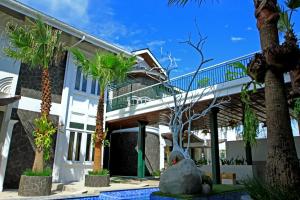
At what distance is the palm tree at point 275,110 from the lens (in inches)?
185

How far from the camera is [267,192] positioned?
4.57 metres

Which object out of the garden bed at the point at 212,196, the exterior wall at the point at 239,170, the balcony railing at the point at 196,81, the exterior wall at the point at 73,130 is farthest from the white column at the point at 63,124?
the exterior wall at the point at 239,170

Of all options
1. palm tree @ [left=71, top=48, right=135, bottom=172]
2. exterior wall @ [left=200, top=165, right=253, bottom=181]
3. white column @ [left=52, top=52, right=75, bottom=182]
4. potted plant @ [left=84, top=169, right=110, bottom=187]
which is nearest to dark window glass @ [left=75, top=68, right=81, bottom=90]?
white column @ [left=52, top=52, right=75, bottom=182]

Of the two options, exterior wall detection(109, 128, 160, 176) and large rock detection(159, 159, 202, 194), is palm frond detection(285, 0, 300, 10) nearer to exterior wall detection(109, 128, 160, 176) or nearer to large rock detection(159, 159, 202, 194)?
large rock detection(159, 159, 202, 194)

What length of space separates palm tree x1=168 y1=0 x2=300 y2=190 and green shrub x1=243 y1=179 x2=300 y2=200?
162mm

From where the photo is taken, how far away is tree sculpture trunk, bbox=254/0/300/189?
470cm

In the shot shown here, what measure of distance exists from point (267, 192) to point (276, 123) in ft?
4.35

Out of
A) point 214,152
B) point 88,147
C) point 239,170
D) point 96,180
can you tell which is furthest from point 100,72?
point 239,170

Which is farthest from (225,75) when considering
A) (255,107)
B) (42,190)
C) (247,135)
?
(42,190)

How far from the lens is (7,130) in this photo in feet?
40.8

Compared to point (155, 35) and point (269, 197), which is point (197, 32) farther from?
point (269, 197)

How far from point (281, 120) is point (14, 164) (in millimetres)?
12707

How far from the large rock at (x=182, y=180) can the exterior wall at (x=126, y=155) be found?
13.7 metres

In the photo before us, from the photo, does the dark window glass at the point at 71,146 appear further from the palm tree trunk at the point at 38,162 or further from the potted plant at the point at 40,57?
the palm tree trunk at the point at 38,162
